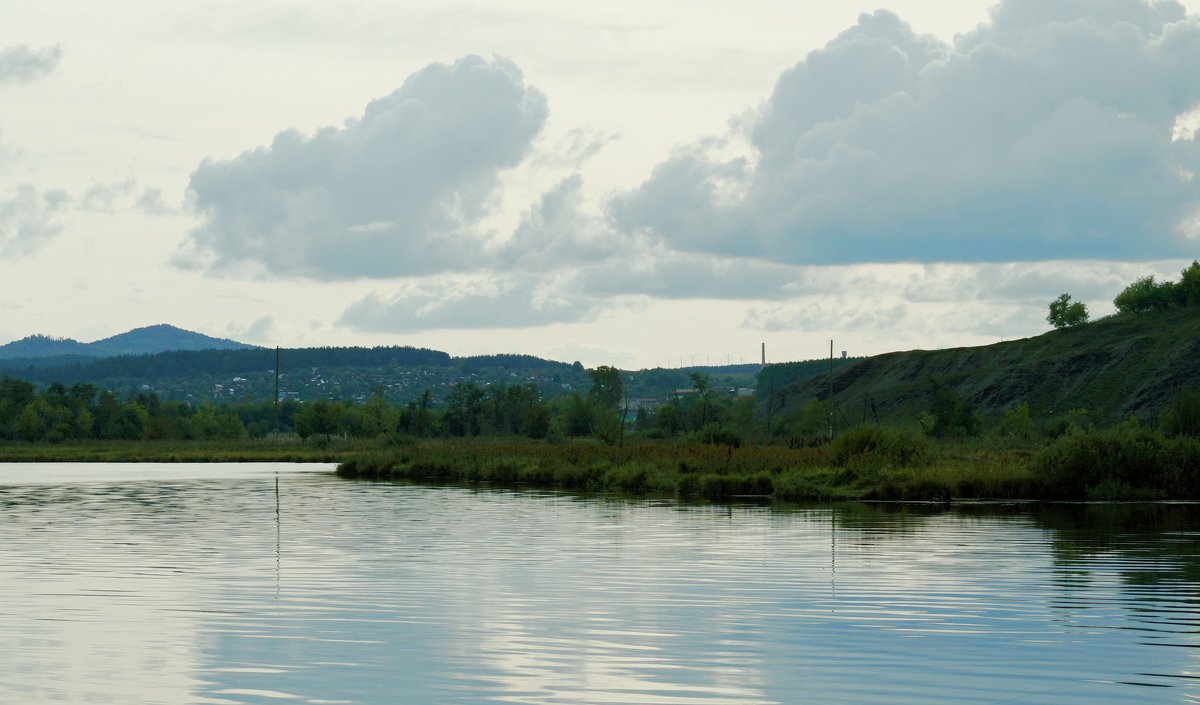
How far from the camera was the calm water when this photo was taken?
15094 mm

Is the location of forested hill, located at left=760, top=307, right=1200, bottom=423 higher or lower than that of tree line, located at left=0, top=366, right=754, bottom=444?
higher

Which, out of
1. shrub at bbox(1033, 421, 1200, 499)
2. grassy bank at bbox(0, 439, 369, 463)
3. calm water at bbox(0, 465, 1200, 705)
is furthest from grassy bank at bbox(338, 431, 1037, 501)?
grassy bank at bbox(0, 439, 369, 463)

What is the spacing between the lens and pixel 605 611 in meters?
21.0

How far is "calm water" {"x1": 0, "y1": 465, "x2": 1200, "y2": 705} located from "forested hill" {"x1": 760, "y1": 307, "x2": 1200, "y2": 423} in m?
92.2

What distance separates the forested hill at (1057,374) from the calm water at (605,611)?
92.2 meters

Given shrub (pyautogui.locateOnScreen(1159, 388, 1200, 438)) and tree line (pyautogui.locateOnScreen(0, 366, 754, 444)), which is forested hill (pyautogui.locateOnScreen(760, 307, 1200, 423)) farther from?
shrub (pyautogui.locateOnScreen(1159, 388, 1200, 438))

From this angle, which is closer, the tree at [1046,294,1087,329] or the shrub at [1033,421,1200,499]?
the shrub at [1033,421,1200,499]

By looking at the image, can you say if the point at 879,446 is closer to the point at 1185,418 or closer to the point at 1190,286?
the point at 1185,418

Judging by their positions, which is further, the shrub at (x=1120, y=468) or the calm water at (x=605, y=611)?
the shrub at (x=1120, y=468)

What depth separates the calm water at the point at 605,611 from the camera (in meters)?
15.1

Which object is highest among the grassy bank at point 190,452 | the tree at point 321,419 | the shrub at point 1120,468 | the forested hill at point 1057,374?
the forested hill at point 1057,374

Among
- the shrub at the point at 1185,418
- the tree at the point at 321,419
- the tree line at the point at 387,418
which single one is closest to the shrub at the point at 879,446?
the shrub at the point at 1185,418

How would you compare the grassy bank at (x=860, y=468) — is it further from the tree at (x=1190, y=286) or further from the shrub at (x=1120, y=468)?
the tree at (x=1190, y=286)

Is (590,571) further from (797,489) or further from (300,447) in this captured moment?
(300,447)
